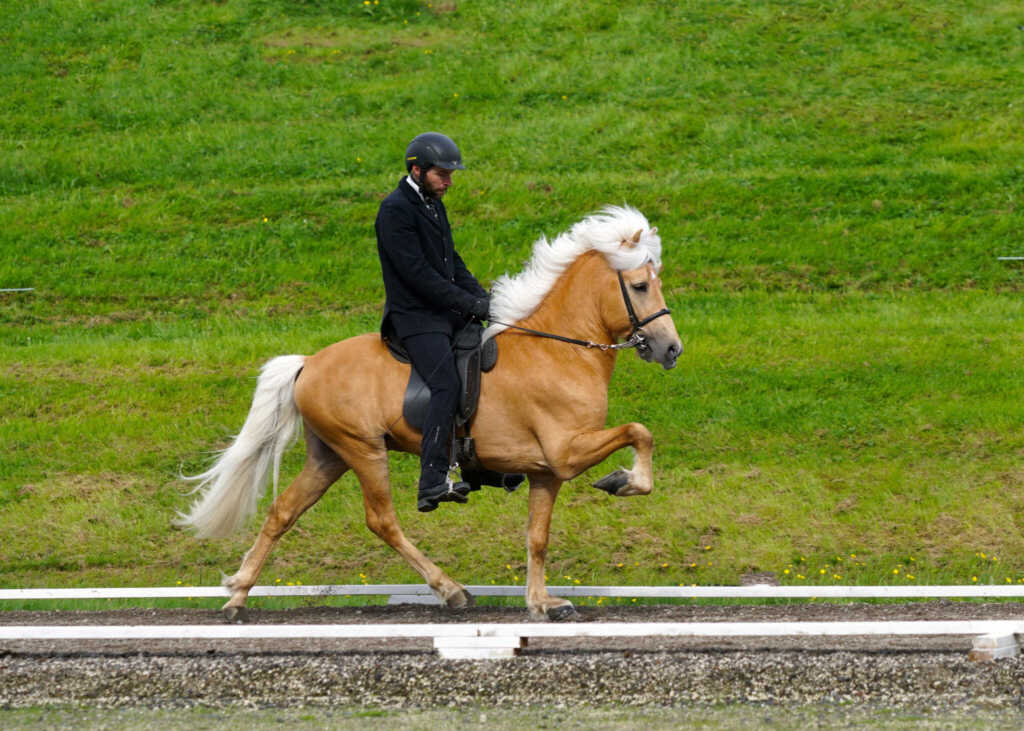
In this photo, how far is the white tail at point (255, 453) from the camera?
8664mm

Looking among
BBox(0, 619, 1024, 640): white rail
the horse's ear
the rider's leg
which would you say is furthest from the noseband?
BBox(0, 619, 1024, 640): white rail

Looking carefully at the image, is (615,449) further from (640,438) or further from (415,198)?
(415,198)

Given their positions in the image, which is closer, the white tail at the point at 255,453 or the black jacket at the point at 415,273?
the black jacket at the point at 415,273

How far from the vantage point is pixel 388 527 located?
850 cm

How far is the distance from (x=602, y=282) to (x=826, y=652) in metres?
2.68

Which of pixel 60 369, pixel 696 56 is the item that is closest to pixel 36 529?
pixel 60 369

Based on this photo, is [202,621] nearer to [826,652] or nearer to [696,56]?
[826,652]

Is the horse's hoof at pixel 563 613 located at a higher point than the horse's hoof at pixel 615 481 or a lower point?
lower

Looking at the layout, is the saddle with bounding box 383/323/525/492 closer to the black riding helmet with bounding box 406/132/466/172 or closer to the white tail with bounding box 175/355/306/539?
the white tail with bounding box 175/355/306/539

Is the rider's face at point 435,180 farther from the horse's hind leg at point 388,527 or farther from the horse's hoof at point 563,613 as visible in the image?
the horse's hoof at point 563,613

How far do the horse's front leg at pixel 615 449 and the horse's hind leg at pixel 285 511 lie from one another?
72.5 inches

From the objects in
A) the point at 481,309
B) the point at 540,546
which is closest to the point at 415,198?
the point at 481,309

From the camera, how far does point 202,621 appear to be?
28.3 ft

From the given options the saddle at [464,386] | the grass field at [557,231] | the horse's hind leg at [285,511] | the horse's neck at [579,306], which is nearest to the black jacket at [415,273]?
the saddle at [464,386]
